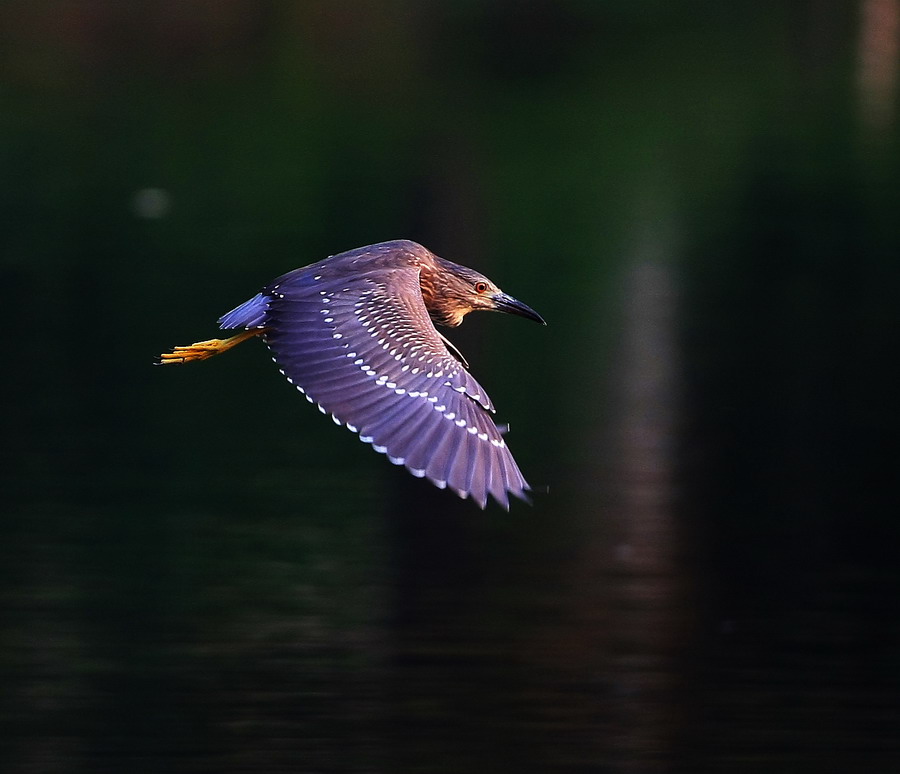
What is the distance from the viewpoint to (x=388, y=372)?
688 cm

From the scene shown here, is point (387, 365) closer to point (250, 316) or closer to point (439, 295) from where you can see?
point (250, 316)

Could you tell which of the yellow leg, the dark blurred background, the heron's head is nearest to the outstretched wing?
the yellow leg

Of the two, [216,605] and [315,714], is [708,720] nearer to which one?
[315,714]

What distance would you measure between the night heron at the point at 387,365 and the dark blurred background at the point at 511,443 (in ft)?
5.38

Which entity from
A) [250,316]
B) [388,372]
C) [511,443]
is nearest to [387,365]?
[388,372]

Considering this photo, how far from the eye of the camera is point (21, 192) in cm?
2173

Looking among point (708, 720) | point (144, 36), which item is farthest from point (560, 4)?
point (708, 720)

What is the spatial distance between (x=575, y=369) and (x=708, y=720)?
667 cm

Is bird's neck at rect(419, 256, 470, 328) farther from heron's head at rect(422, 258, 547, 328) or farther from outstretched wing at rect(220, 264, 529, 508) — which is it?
outstretched wing at rect(220, 264, 529, 508)

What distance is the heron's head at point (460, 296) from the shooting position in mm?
8352

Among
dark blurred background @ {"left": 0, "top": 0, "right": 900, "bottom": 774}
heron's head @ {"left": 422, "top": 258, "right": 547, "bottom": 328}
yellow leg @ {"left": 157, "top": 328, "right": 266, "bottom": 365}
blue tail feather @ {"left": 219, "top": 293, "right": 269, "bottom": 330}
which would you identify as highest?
blue tail feather @ {"left": 219, "top": 293, "right": 269, "bottom": 330}

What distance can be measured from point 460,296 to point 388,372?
1604mm

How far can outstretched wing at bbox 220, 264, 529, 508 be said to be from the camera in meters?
6.43

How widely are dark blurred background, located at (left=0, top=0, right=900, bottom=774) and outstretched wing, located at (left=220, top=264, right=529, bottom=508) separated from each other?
181 centimetres
